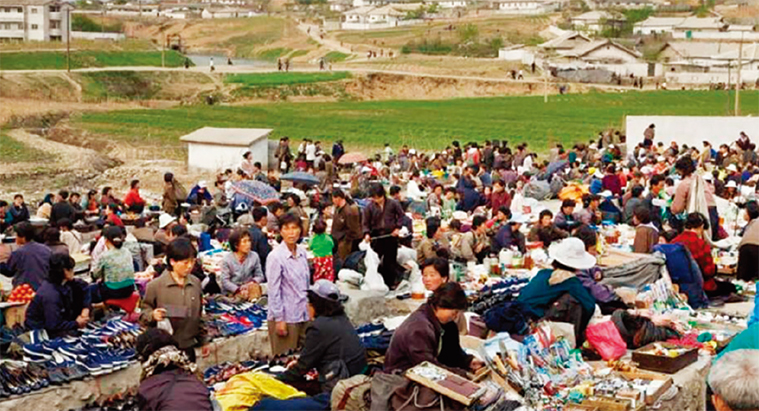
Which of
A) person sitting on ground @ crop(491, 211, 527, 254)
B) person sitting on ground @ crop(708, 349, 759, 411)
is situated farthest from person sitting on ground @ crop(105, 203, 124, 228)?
person sitting on ground @ crop(708, 349, 759, 411)

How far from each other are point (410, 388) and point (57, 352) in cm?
321

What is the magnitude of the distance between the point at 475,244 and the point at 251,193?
19.4ft

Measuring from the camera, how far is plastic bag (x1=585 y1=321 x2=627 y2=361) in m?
8.72

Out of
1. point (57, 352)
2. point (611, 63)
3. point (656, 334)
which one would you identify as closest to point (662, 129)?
point (656, 334)

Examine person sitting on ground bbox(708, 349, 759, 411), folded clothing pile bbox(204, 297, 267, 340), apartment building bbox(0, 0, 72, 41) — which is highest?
apartment building bbox(0, 0, 72, 41)

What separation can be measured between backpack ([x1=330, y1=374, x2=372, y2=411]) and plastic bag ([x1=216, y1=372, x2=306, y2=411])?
33 centimetres

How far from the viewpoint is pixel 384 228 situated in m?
11.8

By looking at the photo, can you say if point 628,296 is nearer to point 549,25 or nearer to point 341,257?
point 341,257

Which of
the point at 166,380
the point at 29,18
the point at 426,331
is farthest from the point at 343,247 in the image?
the point at 29,18

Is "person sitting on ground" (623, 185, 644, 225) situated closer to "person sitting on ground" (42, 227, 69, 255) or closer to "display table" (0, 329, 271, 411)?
"display table" (0, 329, 271, 411)

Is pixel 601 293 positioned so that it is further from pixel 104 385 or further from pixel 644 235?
pixel 104 385

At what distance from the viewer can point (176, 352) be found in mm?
5664

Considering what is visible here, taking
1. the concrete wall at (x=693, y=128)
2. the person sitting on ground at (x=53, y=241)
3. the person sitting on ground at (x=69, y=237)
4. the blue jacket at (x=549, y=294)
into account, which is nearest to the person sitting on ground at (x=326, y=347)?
the blue jacket at (x=549, y=294)

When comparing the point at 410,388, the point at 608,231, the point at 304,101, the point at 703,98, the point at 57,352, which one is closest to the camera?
the point at 410,388
